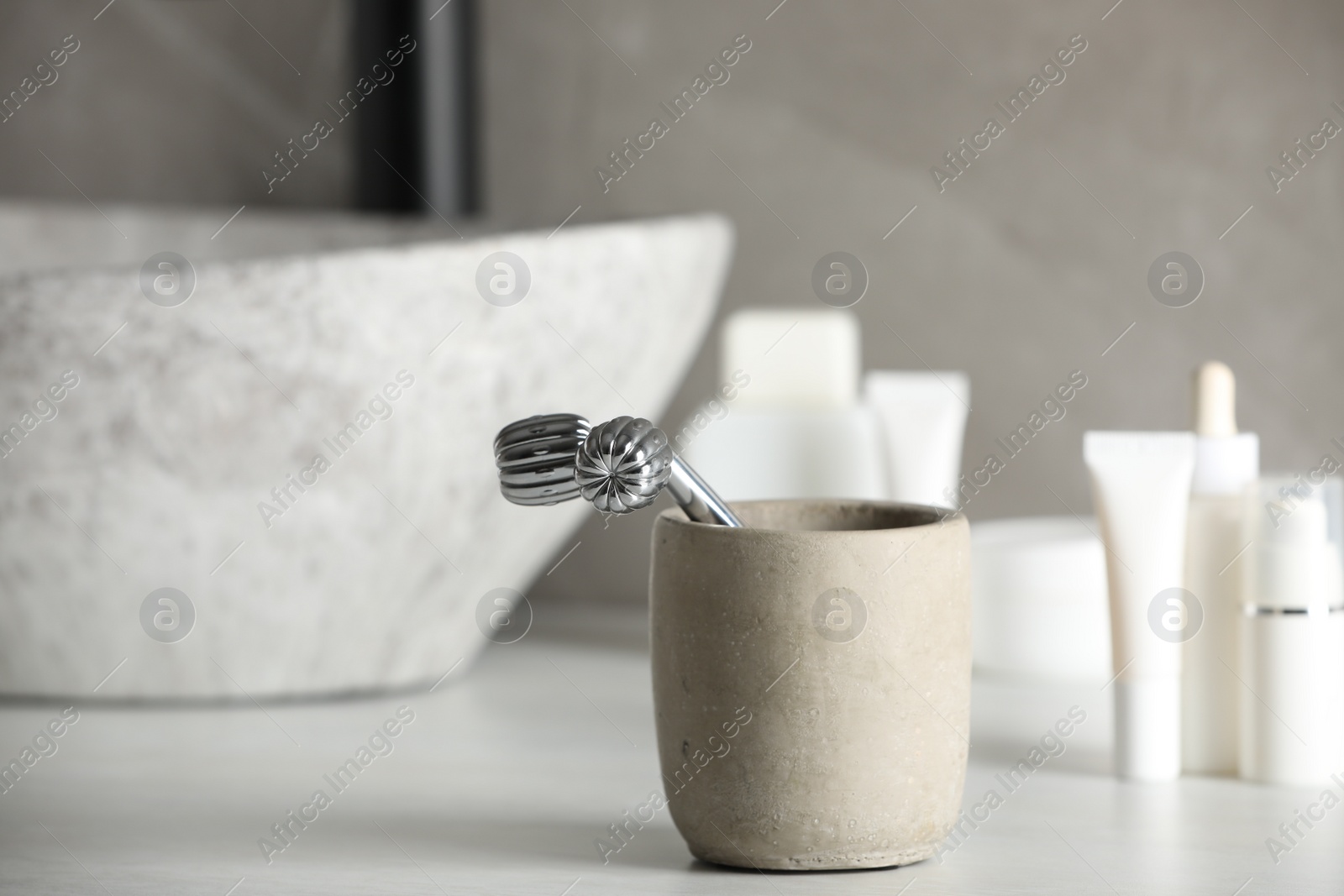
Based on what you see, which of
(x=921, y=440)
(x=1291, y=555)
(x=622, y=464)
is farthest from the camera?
(x=921, y=440)

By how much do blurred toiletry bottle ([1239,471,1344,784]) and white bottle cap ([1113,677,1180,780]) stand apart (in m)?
0.04

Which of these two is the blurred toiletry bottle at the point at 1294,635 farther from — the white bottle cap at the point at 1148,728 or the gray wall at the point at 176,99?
the gray wall at the point at 176,99

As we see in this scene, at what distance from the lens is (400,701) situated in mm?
918

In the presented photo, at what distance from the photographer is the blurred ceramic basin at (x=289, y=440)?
78 cm

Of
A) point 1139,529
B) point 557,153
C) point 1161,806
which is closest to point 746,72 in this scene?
point 557,153

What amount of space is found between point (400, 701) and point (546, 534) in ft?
0.48

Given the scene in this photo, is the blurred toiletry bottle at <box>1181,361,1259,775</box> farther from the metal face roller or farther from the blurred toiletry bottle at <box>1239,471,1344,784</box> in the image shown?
the metal face roller

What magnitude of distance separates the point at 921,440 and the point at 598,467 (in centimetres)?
47

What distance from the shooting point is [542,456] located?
51 cm

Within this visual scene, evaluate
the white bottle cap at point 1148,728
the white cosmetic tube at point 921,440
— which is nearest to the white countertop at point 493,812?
the white bottle cap at point 1148,728

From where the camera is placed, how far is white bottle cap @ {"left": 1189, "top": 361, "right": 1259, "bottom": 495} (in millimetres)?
706

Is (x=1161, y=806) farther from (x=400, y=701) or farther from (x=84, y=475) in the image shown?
(x=84, y=475)

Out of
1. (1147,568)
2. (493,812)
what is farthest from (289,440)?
(1147,568)

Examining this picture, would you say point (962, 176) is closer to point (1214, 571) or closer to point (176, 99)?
point (1214, 571)
